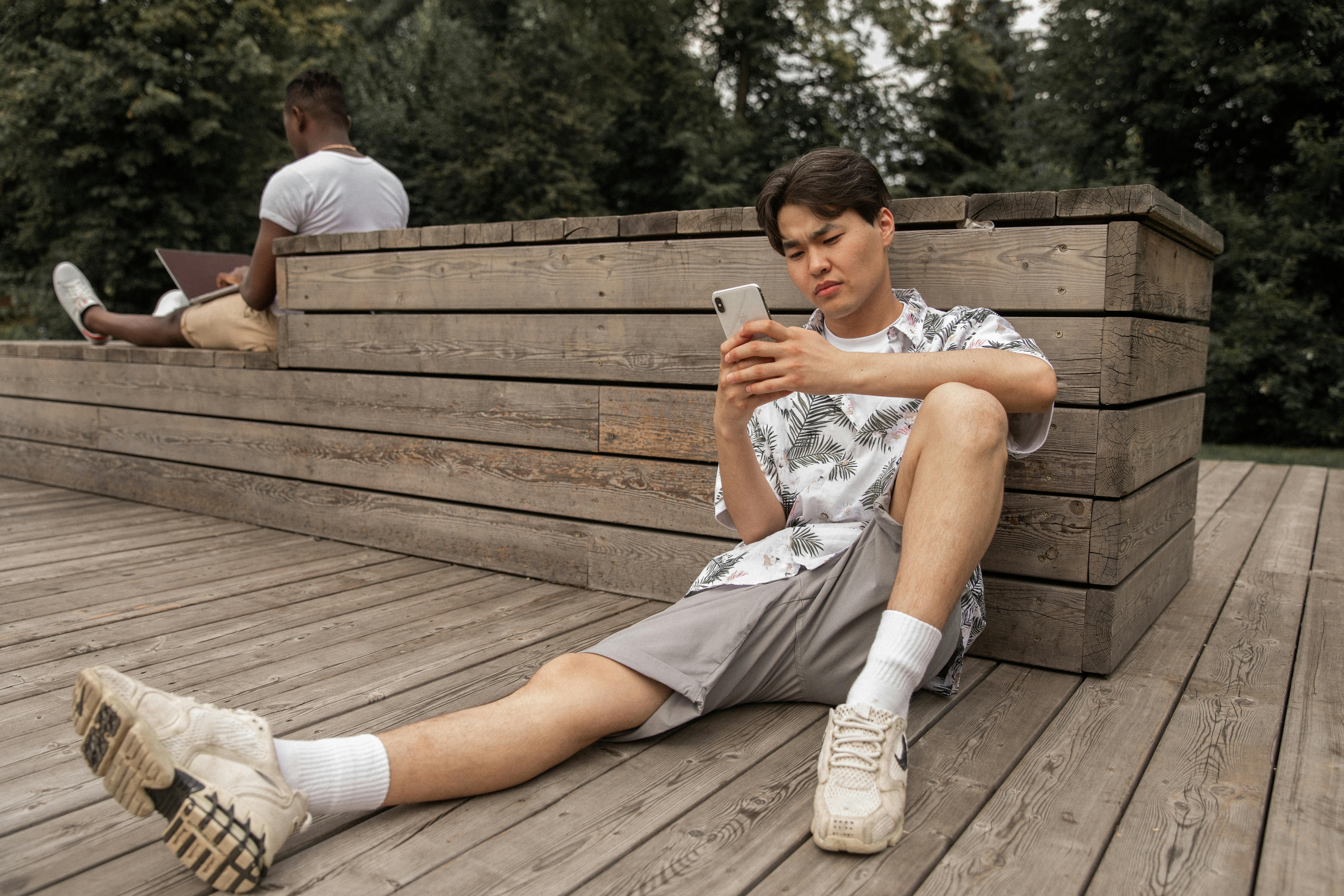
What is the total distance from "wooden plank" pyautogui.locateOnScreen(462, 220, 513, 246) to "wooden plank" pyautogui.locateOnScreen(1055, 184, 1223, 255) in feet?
4.86

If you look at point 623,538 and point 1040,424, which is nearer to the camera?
point 1040,424

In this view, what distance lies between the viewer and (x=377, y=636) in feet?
7.45

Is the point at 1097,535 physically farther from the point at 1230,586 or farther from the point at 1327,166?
the point at 1327,166

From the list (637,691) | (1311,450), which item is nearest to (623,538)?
(637,691)

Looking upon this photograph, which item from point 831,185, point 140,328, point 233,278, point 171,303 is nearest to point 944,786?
point 831,185

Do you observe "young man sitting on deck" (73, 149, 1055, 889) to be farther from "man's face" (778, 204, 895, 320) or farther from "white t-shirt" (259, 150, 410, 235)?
"white t-shirt" (259, 150, 410, 235)

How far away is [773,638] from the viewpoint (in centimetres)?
173

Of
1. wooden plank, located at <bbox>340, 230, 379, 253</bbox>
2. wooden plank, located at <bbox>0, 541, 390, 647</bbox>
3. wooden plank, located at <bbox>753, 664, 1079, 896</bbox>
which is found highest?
wooden plank, located at <bbox>340, 230, 379, 253</bbox>

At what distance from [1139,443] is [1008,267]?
48cm

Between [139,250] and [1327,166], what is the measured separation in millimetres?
12564

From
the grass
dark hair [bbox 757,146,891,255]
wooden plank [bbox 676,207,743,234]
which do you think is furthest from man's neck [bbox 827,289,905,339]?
the grass

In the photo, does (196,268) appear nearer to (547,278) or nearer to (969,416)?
(547,278)

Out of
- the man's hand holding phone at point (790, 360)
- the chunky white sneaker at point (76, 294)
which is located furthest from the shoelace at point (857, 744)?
the chunky white sneaker at point (76, 294)

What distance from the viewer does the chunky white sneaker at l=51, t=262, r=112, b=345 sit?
4238mm
